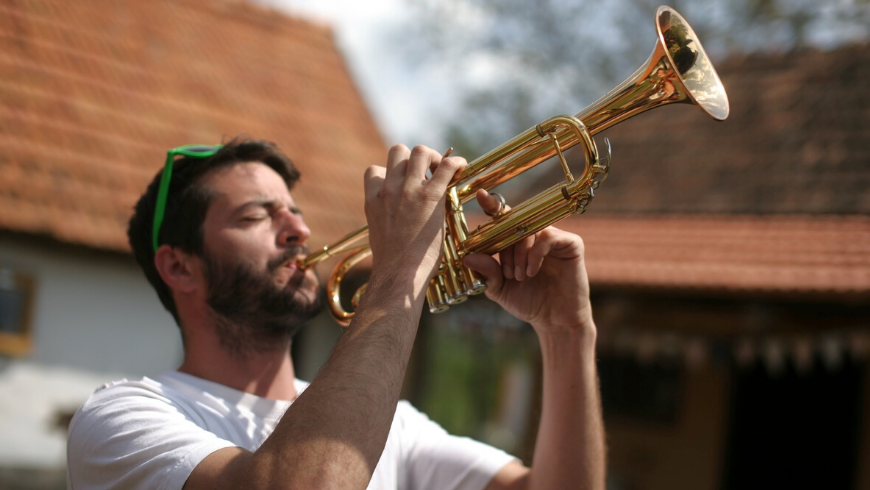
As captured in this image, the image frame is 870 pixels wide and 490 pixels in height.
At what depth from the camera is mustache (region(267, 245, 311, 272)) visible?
2102 millimetres

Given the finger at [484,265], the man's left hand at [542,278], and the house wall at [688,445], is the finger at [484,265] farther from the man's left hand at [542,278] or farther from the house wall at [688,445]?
the house wall at [688,445]

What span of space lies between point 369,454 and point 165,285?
112cm

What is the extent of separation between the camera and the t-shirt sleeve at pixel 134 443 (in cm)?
150

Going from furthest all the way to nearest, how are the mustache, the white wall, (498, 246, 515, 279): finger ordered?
the white wall, the mustache, (498, 246, 515, 279): finger

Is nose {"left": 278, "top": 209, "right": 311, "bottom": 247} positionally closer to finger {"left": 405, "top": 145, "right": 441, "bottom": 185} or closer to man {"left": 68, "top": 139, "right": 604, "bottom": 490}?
man {"left": 68, "top": 139, "right": 604, "bottom": 490}

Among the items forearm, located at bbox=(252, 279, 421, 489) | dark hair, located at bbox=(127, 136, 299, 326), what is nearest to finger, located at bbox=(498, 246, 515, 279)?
forearm, located at bbox=(252, 279, 421, 489)

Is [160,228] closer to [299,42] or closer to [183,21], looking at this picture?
[183,21]

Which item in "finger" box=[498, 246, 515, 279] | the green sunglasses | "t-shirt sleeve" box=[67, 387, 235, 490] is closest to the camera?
"t-shirt sleeve" box=[67, 387, 235, 490]

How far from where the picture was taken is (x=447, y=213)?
1.93 m

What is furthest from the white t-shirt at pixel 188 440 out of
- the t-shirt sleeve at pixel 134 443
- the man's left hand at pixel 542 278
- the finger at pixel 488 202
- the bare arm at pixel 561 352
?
the finger at pixel 488 202

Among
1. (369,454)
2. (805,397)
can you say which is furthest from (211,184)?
(805,397)

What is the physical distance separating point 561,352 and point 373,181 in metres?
0.74

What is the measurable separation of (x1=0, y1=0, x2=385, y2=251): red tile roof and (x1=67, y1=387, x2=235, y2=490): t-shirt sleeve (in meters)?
5.73

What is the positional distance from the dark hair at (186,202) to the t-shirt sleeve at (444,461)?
79cm
